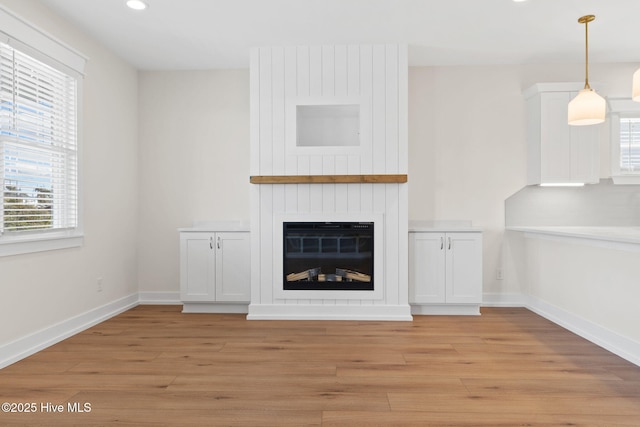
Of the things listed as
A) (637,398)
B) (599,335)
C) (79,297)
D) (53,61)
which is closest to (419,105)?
(599,335)

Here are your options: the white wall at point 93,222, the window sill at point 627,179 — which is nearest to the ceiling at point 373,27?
the white wall at point 93,222

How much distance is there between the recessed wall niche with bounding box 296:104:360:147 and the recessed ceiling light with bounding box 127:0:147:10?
1.50 meters

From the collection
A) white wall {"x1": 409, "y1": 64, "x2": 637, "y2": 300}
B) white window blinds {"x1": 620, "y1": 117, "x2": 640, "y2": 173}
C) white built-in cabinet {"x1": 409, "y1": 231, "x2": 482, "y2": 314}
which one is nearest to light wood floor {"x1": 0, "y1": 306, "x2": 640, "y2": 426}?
white built-in cabinet {"x1": 409, "y1": 231, "x2": 482, "y2": 314}

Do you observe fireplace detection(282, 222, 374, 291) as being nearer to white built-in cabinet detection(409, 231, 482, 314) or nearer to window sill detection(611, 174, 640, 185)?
white built-in cabinet detection(409, 231, 482, 314)

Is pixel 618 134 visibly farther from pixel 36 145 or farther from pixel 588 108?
pixel 36 145

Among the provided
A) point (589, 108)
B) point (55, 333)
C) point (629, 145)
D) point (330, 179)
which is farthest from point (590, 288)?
point (55, 333)

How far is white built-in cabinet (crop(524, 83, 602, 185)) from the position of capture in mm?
3924

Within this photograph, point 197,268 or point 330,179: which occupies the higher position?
point 330,179

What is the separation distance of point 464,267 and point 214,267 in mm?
2532

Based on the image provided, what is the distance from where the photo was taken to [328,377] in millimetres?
2361

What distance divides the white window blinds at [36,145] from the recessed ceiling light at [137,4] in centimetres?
81

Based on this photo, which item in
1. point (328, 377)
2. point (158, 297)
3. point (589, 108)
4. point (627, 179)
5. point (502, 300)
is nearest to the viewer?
point (328, 377)

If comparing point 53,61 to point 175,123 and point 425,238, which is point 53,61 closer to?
point 175,123

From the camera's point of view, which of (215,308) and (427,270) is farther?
(215,308)
